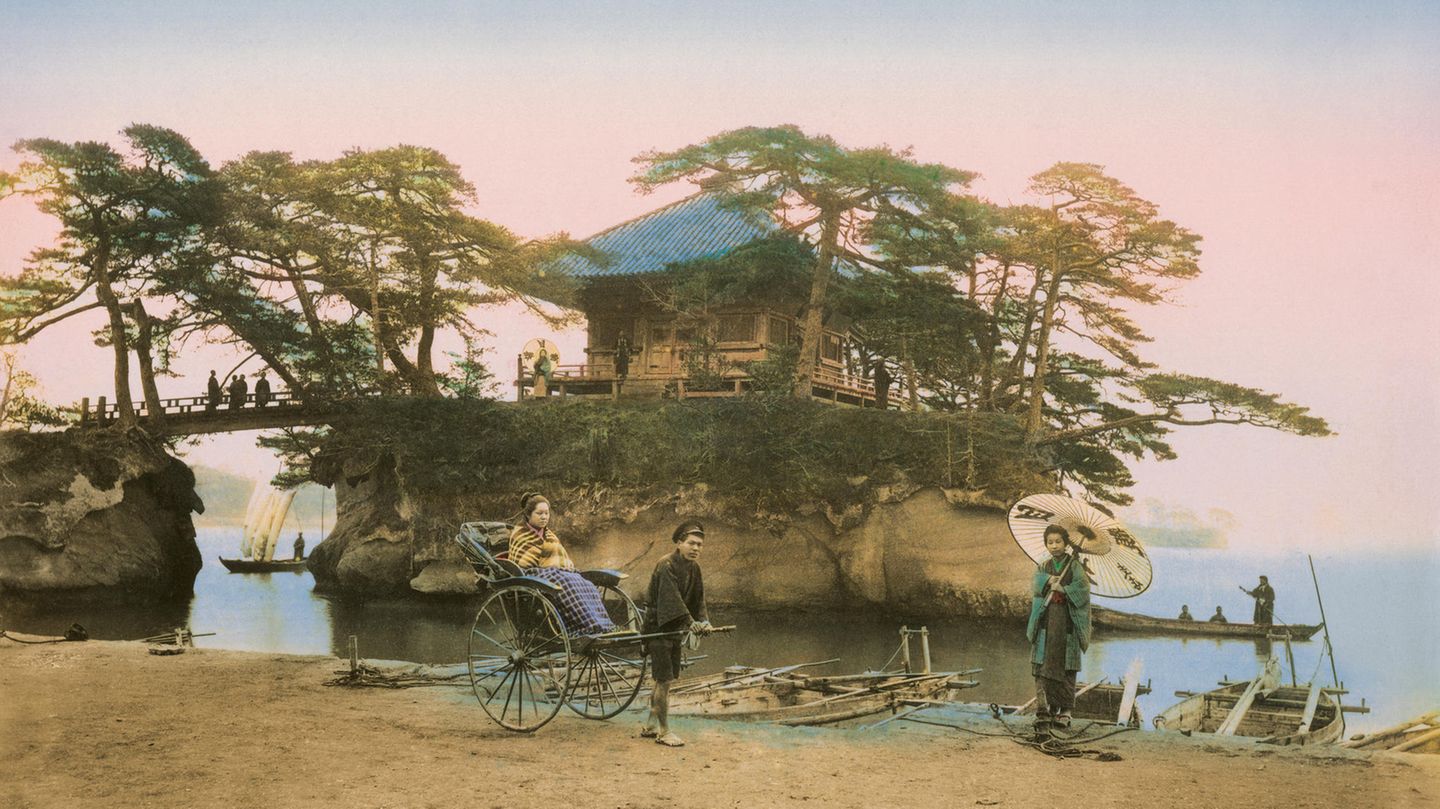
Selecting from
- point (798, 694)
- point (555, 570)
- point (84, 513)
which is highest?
point (555, 570)

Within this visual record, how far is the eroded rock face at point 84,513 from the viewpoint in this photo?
16062mm

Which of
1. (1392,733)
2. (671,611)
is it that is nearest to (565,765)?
(671,611)

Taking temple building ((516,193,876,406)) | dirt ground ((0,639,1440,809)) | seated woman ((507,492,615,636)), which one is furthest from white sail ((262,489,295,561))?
seated woman ((507,492,615,636))

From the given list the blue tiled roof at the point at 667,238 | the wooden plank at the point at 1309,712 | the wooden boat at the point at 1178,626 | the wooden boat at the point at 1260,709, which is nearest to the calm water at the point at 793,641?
the wooden boat at the point at 1178,626

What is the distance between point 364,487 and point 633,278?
635 cm

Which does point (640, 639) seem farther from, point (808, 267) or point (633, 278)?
point (633, 278)

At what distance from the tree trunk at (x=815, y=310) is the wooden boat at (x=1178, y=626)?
6.10 meters

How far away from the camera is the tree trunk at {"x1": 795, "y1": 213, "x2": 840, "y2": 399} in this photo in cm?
1513

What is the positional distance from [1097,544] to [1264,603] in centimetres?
1447

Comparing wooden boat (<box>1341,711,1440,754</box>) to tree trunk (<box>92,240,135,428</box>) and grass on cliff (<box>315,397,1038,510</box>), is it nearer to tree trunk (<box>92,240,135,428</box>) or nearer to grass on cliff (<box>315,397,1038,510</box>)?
grass on cliff (<box>315,397,1038,510</box>)

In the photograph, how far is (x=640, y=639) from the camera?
4.77 m

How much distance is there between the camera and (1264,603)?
17.6 m

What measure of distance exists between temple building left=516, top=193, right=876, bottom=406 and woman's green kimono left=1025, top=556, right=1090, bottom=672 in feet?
34.8

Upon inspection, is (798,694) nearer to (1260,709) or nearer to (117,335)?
(1260,709)
